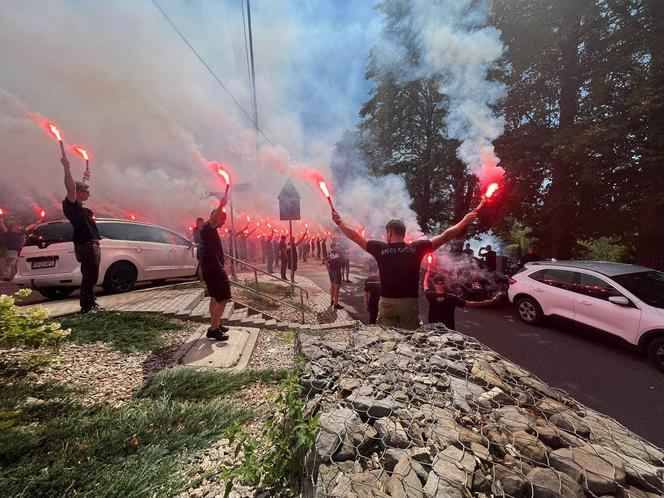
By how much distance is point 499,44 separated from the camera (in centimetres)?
985

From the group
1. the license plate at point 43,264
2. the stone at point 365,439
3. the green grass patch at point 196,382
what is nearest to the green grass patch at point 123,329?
the green grass patch at point 196,382

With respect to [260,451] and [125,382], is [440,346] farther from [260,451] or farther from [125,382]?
[125,382]

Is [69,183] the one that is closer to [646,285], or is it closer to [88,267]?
[88,267]

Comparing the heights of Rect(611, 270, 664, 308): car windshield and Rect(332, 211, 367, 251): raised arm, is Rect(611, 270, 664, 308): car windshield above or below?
below

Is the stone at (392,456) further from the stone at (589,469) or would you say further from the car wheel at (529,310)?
the car wheel at (529,310)

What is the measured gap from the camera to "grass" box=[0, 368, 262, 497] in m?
2.00

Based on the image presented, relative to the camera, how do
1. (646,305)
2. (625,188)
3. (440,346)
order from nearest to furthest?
(440,346)
(646,305)
(625,188)

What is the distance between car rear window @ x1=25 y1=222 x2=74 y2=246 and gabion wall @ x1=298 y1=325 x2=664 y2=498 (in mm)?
7048

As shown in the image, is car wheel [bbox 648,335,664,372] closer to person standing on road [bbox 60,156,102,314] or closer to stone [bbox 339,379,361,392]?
stone [bbox 339,379,361,392]

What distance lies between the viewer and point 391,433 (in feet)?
6.12

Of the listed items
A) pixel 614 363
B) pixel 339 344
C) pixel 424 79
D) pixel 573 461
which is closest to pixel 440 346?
pixel 339 344

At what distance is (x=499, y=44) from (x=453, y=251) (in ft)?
24.1

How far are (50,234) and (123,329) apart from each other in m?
3.75

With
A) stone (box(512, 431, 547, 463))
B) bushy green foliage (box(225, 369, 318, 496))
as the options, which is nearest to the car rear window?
bushy green foliage (box(225, 369, 318, 496))
